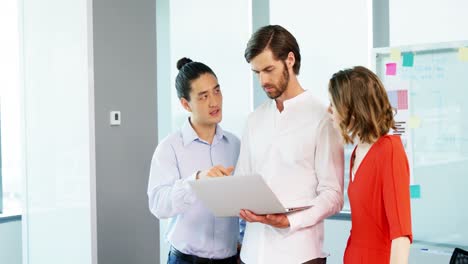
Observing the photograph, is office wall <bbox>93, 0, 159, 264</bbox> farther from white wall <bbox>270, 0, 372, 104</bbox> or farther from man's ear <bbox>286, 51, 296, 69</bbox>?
man's ear <bbox>286, 51, 296, 69</bbox>

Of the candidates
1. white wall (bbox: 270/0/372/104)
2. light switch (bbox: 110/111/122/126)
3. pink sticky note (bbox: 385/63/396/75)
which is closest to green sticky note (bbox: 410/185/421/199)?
pink sticky note (bbox: 385/63/396/75)

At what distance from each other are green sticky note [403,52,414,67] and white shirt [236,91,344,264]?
1.61 metres

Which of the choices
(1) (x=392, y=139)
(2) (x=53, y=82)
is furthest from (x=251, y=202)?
(2) (x=53, y=82)

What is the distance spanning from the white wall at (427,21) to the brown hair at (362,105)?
202cm

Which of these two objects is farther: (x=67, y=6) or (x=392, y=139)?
(x=67, y=6)

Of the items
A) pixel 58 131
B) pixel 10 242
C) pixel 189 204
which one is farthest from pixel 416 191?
pixel 10 242

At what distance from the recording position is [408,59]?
331cm

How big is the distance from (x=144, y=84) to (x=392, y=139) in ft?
6.63

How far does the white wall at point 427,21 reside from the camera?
3.38 m

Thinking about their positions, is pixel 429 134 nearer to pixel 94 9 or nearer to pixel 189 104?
pixel 189 104

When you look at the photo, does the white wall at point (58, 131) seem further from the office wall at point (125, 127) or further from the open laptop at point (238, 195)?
the open laptop at point (238, 195)

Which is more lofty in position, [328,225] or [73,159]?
[73,159]

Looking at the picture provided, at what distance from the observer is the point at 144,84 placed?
3.36 meters

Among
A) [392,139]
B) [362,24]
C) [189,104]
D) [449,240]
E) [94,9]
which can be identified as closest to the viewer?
[392,139]
